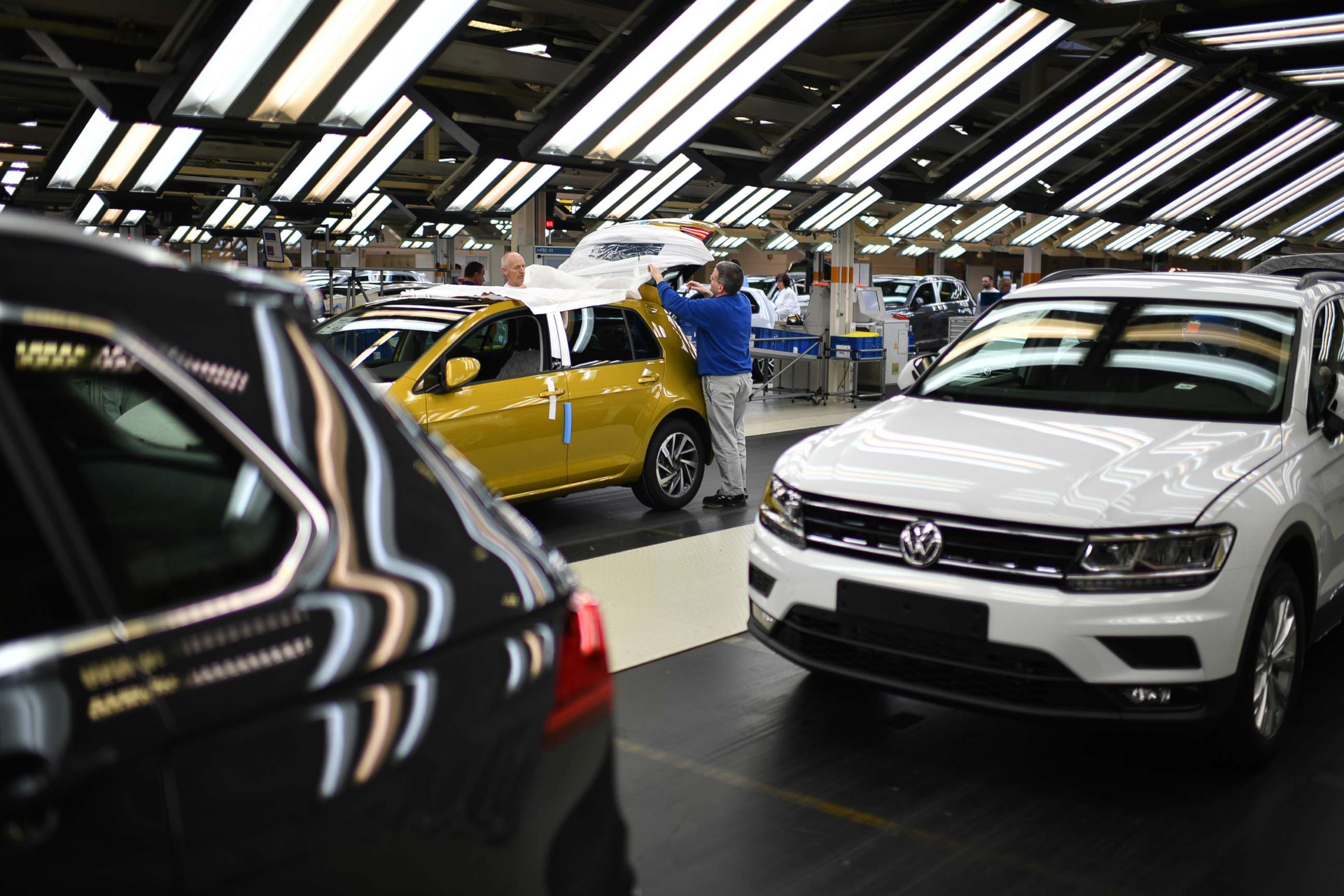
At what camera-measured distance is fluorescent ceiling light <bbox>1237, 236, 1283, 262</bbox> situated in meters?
26.9

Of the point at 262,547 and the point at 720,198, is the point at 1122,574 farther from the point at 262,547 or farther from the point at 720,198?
the point at 720,198

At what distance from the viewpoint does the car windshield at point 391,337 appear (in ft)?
24.3

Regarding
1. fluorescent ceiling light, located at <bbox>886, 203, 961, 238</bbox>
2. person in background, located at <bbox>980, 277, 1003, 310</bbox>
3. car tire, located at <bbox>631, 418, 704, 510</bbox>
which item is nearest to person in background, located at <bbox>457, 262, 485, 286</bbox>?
car tire, located at <bbox>631, 418, 704, 510</bbox>

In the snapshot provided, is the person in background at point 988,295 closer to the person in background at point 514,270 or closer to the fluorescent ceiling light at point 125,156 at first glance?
the person in background at point 514,270

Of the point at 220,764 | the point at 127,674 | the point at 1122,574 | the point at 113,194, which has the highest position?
the point at 113,194

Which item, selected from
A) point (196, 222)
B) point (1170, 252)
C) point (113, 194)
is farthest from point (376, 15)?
point (1170, 252)

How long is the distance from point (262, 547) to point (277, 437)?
149mm

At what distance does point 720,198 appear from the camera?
18312 millimetres

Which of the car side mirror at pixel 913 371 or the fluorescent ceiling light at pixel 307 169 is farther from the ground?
the fluorescent ceiling light at pixel 307 169

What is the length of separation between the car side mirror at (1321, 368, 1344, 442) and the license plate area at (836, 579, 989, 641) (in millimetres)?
1757

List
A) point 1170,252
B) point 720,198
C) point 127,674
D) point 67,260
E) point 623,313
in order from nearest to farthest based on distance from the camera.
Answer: point 127,674 → point 67,260 → point 623,313 → point 720,198 → point 1170,252

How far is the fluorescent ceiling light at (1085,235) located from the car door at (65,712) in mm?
25767

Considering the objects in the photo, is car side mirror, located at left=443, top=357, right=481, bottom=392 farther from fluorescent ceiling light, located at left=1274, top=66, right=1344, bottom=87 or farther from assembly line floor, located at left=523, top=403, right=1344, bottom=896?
fluorescent ceiling light, located at left=1274, top=66, right=1344, bottom=87

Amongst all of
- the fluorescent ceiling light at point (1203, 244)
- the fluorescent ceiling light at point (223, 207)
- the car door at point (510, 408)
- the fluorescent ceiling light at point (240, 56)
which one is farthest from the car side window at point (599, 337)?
the fluorescent ceiling light at point (1203, 244)
